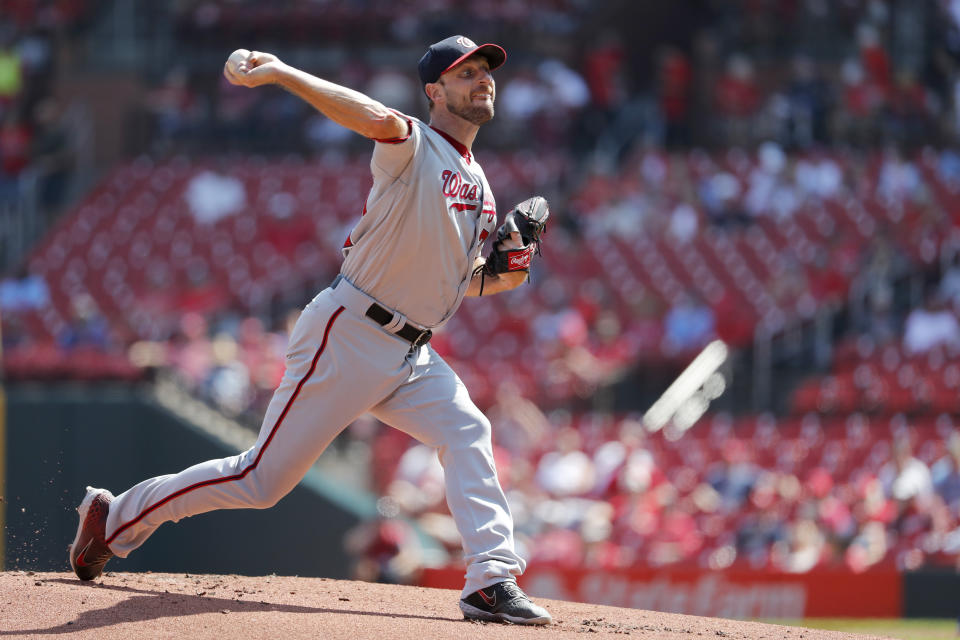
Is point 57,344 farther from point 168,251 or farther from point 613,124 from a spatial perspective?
point 613,124

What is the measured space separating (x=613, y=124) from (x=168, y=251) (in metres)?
5.34

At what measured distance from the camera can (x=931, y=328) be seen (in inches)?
462

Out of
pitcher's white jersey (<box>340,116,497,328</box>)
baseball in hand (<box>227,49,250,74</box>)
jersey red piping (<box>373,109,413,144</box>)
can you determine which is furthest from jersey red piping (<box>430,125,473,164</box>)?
baseball in hand (<box>227,49,250,74</box>)

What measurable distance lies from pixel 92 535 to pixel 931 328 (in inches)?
344

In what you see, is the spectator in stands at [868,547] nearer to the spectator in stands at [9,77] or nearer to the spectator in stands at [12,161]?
the spectator in stands at [12,161]

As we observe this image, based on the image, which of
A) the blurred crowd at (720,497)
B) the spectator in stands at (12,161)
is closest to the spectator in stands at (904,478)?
the blurred crowd at (720,497)

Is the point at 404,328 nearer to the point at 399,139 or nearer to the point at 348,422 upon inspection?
the point at 348,422

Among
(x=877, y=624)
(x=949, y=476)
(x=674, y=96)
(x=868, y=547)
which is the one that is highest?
(x=674, y=96)

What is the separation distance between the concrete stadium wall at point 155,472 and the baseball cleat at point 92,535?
2.92 meters

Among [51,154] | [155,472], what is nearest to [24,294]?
[51,154]

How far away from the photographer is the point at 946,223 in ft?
43.4

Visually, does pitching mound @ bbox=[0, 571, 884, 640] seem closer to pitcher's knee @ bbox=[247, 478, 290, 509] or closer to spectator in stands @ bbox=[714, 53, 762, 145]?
pitcher's knee @ bbox=[247, 478, 290, 509]

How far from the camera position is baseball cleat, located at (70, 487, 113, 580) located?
181 inches

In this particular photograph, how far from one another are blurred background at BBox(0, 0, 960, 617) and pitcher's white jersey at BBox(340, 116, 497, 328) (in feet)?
5.88
